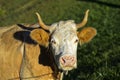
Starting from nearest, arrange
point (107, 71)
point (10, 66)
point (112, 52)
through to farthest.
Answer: point (10, 66)
point (107, 71)
point (112, 52)

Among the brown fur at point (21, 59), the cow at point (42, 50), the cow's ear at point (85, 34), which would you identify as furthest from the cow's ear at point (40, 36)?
the cow's ear at point (85, 34)

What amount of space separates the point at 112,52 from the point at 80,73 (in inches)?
94.0

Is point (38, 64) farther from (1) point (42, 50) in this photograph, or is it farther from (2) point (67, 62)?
(2) point (67, 62)

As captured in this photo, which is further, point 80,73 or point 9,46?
point 80,73

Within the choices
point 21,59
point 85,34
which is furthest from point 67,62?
point 21,59

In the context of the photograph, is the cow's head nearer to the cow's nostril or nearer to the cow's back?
the cow's nostril

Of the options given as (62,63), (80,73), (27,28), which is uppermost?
(27,28)

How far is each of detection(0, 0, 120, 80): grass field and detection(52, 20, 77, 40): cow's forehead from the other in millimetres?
2518

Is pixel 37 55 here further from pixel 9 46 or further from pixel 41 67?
pixel 9 46

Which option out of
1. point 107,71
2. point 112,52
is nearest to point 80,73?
point 107,71

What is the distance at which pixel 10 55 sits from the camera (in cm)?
1052

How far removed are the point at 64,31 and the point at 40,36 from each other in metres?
0.58

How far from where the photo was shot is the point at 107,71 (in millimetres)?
12156

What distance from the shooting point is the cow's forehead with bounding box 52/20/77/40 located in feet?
30.6
